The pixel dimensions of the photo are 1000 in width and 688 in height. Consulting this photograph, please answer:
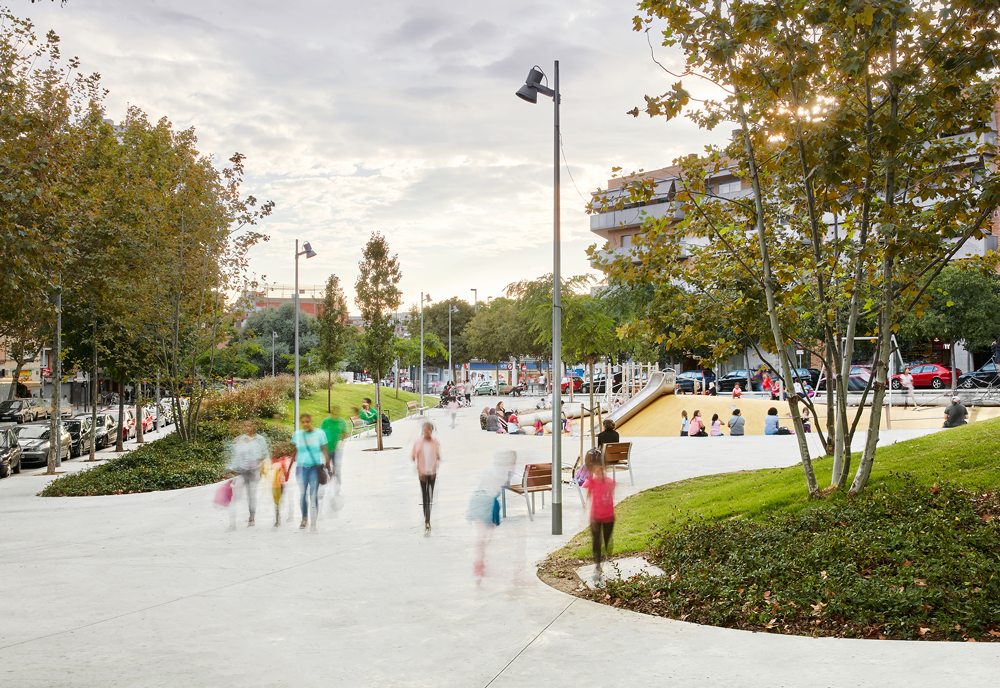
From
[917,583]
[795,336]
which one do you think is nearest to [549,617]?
[917,583]

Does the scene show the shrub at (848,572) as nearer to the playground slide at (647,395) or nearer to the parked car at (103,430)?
the playground slide at (647,395)

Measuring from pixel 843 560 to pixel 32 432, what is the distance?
2558 centimetres

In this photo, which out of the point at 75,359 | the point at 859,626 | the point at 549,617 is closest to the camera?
the point at 859,626

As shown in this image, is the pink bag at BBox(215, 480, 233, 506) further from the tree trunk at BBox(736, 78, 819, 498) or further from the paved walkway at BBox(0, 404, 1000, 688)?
the tree trunk at BBox(736, 78, 819, 498)

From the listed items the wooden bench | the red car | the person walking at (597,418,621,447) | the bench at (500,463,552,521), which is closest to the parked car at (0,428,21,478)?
the bench at (500,463,552,521)

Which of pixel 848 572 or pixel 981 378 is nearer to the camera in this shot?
pixel 848 572

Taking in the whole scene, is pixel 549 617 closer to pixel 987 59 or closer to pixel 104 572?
pixel 104 572

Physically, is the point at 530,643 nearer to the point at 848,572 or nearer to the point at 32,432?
the point at 848,572

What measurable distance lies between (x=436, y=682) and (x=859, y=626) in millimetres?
3429

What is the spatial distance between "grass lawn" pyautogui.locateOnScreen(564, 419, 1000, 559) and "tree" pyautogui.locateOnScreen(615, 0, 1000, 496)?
2.66 feet

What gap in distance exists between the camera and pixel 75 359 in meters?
27.3

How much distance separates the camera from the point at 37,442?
23906mm

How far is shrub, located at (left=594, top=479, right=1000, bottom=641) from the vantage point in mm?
6188

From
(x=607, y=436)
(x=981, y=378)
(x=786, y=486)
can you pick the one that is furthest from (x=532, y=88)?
(x=981, y=378)
